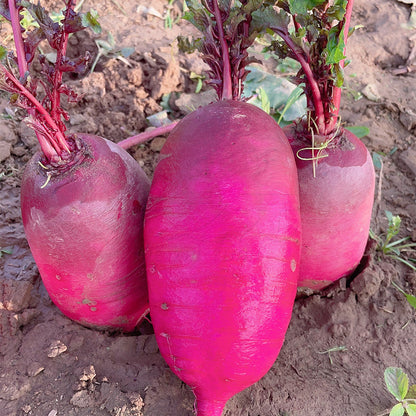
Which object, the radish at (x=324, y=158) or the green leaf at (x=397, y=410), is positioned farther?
the radish at (x=324, y=158)

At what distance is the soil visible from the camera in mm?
1607

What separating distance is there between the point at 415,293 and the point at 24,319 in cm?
160

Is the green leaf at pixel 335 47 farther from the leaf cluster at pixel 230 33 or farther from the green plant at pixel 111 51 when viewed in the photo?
the green plant at pixel 111 51

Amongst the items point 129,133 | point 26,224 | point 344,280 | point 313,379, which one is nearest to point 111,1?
point 129,133

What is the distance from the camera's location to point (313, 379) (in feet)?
5.57

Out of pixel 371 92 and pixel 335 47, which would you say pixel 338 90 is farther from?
pixel 371 92

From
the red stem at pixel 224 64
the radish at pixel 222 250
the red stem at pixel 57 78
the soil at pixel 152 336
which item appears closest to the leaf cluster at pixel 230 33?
the red stem at pixel 224 64

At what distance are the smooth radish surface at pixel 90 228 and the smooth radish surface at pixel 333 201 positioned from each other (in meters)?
0.62

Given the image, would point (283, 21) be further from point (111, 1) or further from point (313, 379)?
point (111, 1)

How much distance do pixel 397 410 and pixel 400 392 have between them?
0.06m

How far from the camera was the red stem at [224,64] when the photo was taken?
5.34 feet

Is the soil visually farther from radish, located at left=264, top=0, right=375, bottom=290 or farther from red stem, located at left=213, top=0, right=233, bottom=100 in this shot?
red stem, located at left=213, top=0, right=233, bottom=100

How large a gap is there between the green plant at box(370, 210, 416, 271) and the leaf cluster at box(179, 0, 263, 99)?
3.14 ft

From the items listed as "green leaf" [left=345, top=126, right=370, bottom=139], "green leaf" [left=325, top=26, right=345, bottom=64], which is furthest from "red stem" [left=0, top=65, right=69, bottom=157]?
"green leaf" [left=345, top=126, right=370, bottom=139]
